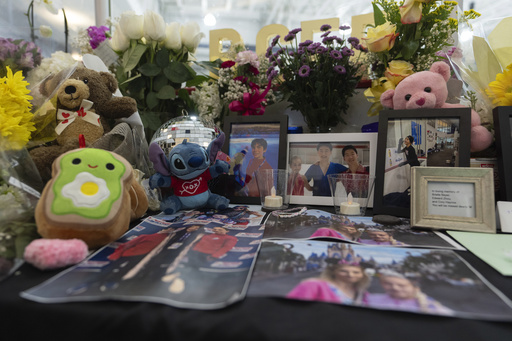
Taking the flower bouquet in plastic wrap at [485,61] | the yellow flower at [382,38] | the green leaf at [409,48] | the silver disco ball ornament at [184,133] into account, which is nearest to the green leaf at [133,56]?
the silver disco ball ornament at [184,133]

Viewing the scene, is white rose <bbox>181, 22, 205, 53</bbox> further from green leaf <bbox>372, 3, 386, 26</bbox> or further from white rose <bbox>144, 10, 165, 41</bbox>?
green leaf <bbox>372, 3, 386, 26</bbox>

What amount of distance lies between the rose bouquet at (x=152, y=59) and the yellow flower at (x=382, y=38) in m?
0.65

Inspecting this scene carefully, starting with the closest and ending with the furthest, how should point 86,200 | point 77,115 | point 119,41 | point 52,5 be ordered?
point 86,200, point 77,115, point 119,41, point 52,5

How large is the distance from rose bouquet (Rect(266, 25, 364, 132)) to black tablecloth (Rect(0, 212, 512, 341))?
0.75 metres

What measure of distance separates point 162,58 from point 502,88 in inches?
42.8

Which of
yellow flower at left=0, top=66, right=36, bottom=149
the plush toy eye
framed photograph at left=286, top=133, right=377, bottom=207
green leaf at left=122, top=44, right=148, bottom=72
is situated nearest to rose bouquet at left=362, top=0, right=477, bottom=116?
framed photograph at left=286, top=133, right=377, bottom=207

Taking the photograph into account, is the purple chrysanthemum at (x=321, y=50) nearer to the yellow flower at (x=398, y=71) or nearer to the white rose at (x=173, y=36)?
the yellow flower at (x=398, y=71)

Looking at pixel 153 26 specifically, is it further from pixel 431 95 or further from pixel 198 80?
pixel 431 95

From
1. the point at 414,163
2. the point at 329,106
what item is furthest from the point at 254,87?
the point at 414,163

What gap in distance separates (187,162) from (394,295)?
1.95 ft

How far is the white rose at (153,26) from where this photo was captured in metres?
1.03

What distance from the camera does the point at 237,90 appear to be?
42.7 inches

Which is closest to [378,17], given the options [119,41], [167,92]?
[167,92]

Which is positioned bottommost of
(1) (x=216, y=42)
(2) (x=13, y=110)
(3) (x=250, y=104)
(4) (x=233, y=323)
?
(4) (x=233, y=323)
